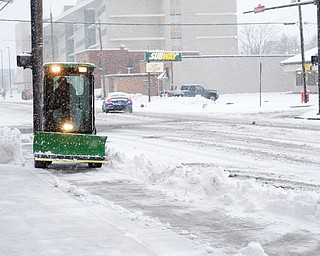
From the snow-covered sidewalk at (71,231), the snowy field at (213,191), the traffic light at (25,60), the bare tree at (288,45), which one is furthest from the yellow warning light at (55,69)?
the bare tree at (288,45)

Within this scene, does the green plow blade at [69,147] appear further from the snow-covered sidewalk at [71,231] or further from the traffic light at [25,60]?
the traffic light at [25,60]

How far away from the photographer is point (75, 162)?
1475cm

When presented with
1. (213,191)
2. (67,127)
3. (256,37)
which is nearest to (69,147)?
(67,127)

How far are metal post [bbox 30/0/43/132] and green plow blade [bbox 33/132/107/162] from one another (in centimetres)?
408

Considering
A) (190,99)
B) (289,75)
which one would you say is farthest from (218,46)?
(190,99)

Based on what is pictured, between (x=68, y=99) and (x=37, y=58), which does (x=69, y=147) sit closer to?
(x=68, y=99)

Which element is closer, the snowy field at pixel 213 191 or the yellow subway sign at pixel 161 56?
the snowy field at pixel 213 191

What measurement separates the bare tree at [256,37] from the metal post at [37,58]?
462ft

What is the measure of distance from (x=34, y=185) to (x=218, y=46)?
92888mm

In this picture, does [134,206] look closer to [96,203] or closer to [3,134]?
[96,203]

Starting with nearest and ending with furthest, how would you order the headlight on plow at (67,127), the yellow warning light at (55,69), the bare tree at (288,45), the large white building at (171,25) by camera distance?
the yellow warning light at (55,69), the headlight on plow at (67,127), the large white building at (171,25), the bare tree at (288,45)

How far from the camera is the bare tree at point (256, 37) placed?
158 metres

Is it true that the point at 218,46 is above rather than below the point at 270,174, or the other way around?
above

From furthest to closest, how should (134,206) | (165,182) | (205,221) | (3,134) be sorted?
(3,134)
(165,182)
(134,206)
(205,221)
